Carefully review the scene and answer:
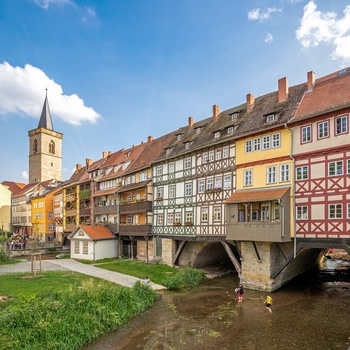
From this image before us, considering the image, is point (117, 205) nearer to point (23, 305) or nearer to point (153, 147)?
point (153, 147)

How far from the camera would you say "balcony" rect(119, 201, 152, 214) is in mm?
29297

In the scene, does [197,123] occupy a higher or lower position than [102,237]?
higher

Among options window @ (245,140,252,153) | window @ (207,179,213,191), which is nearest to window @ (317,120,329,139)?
window @ (245,140,252,153)

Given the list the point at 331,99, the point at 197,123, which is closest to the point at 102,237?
the point at 197,123

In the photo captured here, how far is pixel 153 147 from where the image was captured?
111 ft

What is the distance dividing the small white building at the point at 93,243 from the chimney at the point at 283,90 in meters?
22.0

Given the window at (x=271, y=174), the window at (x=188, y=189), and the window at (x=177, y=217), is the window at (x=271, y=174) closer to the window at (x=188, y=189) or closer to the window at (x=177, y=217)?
the window at (x=188, y=189)

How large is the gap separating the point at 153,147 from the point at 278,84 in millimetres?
15247

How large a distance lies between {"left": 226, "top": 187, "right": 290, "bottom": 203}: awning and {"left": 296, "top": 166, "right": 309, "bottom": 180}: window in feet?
3.26

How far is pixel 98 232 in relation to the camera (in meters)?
33.2

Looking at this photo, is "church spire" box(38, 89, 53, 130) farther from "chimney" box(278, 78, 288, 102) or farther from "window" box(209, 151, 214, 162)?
"chimney" box(278, 78, 288, 102)

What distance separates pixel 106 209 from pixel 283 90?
22621 millimetres

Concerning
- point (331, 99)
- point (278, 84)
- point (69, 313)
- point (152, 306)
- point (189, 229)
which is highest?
point (278, 84)

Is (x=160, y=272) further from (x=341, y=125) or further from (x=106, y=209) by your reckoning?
(x=341, y=125)
